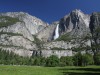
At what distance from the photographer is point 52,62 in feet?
640
